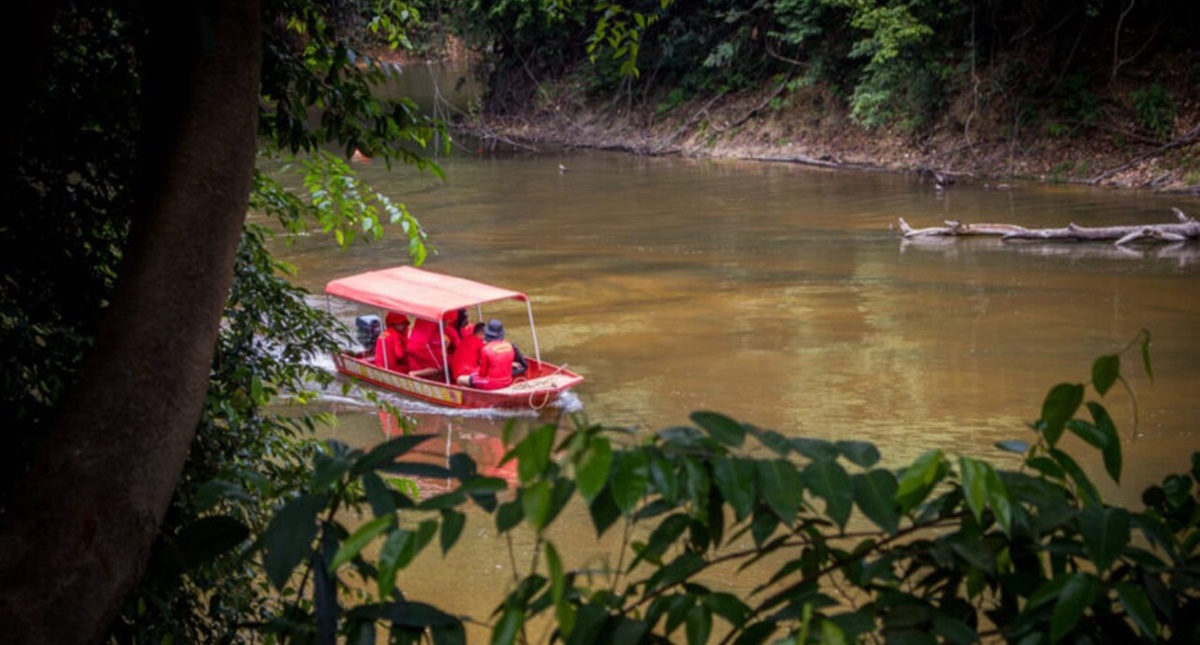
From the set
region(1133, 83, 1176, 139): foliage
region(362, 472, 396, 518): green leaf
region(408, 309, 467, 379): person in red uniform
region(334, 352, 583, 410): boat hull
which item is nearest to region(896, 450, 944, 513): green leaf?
region(362, 472, 396, 518): green leaf

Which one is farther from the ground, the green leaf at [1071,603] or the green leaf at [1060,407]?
the green leaf at [1060,407]

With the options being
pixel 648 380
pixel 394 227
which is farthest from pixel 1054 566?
pixel 394 227

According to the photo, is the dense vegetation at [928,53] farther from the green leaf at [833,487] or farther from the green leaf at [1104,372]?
the green leaf at [833,487]

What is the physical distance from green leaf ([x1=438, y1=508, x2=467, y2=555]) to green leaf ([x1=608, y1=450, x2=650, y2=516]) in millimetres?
205

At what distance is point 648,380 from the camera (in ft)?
43.5

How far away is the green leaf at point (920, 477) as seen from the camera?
1.62 m

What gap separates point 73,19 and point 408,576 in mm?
5051

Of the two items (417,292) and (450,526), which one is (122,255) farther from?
(417,292)

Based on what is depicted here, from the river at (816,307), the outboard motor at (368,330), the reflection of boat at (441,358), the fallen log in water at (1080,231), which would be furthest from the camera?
the fallen log in water at (1080,231)

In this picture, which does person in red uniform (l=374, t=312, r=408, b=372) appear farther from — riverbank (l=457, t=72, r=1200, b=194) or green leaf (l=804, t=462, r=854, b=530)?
green leaf (l=804, t=462, r=854, b=530)

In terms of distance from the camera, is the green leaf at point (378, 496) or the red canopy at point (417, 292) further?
the red canopy at point (417, 292)

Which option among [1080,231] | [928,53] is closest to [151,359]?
[1080,231]

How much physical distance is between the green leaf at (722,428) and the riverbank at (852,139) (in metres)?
20.3

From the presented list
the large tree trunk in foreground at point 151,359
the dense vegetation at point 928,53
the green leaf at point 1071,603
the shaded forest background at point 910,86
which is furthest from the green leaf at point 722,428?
the dense vegetation at point 928,53
